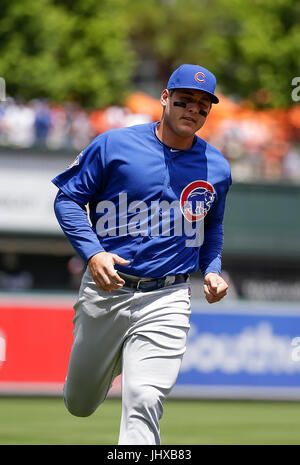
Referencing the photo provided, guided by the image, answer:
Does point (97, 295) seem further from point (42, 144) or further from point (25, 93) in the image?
point (25, 93)

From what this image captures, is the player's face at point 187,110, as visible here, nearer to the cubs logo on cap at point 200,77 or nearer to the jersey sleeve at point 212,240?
the cubs logo on cap at point 200,77

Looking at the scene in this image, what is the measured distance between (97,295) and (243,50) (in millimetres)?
25278

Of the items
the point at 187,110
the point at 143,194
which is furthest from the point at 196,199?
the point at 187,110

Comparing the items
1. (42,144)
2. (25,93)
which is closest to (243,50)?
(25,93)

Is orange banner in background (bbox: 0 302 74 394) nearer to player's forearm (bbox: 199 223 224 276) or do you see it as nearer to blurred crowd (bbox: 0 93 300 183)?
blurred crowd (bbox: 0 93 300 183)

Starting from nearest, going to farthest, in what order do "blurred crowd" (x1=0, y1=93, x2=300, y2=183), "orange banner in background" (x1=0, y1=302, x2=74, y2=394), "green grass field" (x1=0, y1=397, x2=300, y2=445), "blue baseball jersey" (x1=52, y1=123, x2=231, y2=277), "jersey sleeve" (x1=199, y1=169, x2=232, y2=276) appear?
1. "blue baseball jersey" (x1=52, y1=123, x2=231, y2=277)
2. "jersey sleeve" (x1=199, y1=169, x2=232, y2=276)
3. "green grass field" (x1=0, y1=397, x2=300, y2=445)
4. "orange banner in background" (x1=0, y1=302, x2=74, y2=394)
5. "blurred crowd" (x1=0, y1=93, x2=300, y2=183)

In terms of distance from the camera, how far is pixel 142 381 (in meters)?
5.29

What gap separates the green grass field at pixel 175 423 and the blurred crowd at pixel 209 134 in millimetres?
7541

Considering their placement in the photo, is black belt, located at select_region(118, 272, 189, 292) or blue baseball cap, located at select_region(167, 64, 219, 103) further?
black belt, located at select_region(118, 272, 189, 292)

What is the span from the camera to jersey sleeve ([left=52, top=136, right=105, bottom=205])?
5539 mm

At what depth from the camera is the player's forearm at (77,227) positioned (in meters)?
5.40

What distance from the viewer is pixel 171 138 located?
564cm

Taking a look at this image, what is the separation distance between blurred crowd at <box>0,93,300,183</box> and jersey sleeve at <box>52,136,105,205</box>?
1418 centimetres

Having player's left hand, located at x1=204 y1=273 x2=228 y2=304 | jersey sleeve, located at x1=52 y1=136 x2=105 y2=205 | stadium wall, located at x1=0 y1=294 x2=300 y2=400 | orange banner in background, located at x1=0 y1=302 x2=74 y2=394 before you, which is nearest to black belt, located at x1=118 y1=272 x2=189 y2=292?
player's left hand, located at x1=204 y1=273 x2=228 y2=304
